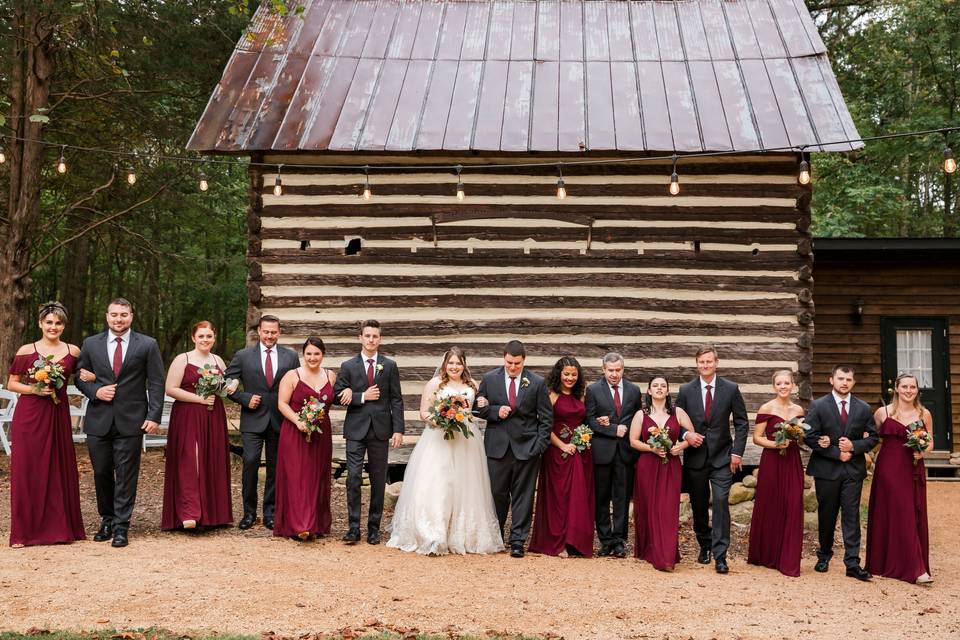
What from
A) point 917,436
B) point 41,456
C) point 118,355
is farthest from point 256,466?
point 917,436

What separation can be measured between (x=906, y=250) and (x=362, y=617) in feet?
36.4

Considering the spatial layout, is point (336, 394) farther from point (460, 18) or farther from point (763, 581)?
point (460, 18)

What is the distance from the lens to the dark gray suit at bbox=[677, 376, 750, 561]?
648 centimetres

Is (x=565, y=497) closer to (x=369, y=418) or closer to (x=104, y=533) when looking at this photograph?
(x=369, y=418)

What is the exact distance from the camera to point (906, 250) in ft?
41.4

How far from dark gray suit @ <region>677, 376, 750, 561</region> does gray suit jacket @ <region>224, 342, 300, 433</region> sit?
11.5 feet

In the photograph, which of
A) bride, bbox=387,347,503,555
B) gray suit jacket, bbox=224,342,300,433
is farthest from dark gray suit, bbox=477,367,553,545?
gray suit jacket, bbox=224,342,300,433

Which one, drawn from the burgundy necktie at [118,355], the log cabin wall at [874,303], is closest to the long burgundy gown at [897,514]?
the burgundy necktie at [118,355]

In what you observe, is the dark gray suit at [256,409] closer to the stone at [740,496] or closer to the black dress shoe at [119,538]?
the black dress shoe at [119,538]

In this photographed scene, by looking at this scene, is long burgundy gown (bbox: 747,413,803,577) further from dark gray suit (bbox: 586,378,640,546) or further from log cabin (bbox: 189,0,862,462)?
log cabin (bbox: 189,0,862,462)

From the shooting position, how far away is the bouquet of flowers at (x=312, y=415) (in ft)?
22.2

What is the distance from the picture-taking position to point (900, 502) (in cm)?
632

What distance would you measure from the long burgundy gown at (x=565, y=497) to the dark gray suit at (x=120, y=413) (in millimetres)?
3234

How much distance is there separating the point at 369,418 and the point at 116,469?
2071mm
